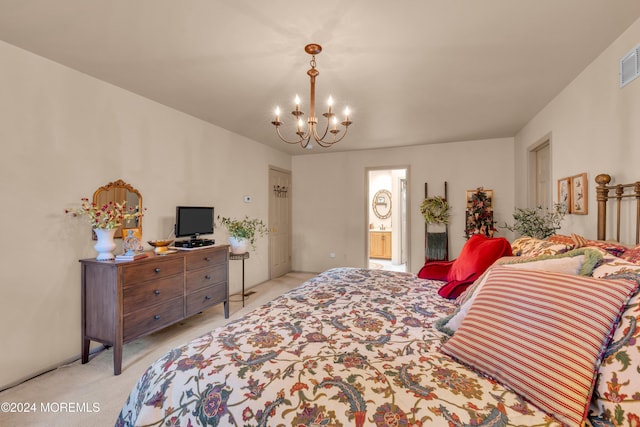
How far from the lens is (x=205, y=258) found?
10.4ft

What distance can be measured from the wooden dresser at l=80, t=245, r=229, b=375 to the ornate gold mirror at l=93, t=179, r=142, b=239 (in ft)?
1.72

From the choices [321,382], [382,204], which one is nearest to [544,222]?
[321,382]

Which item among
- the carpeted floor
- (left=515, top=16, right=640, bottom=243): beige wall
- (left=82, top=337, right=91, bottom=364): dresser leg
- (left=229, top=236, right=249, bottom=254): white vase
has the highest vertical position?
(left=515, top=16, right=640, bottom=243): beige wall

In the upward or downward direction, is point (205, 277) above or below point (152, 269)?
below

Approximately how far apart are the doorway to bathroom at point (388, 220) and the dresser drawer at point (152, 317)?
475 cm

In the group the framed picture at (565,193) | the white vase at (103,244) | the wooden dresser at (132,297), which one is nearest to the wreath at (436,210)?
the framed picture at (565,193)

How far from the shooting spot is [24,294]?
2205 mm

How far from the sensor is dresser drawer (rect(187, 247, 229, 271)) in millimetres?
2993

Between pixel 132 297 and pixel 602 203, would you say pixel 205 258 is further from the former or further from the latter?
pixel 602 203

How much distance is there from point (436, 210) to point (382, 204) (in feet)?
9.45

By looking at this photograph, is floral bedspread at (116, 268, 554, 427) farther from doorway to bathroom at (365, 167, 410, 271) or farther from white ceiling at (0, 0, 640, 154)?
doorway to bathroom at (365, 167, 410, 271)

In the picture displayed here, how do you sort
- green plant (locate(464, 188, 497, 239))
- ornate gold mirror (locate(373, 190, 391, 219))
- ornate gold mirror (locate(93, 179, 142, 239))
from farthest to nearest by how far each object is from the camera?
ornate gold mirror (locate(373, 190, 391, 219)), green plant (locate(464, 188, 497, 239)), ornate gold mirror (locate(93, 179, 142, 239))

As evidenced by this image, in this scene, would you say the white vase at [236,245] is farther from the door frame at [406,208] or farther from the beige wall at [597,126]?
the beige wall at [597,126]

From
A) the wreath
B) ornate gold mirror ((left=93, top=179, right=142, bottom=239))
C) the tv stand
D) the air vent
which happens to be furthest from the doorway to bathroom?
ornate gold mirror ((left=93, top=179, right=142, bottom=239))
